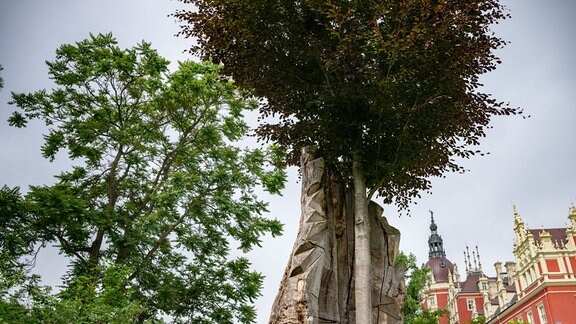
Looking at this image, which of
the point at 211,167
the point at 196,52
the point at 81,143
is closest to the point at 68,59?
the point at 81,143

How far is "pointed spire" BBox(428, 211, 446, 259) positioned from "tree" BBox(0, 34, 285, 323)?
58.8 m

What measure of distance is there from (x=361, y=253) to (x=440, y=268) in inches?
2341

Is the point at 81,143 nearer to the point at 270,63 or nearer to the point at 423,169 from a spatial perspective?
the point at 270,63

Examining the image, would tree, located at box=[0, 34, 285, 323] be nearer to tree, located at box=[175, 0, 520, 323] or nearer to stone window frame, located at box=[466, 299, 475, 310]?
tree, located at box=[175, 0, 520, 323]

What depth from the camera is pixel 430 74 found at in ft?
25.5

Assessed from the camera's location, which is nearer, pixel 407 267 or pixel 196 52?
pixel 196 52

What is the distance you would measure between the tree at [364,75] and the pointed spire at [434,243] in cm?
6241

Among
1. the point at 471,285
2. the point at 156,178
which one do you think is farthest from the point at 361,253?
the point at 471,285

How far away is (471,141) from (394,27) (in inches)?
97.8

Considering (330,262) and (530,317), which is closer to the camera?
(330,262)

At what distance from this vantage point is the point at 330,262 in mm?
7711

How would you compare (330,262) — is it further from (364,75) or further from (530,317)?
(530,317)

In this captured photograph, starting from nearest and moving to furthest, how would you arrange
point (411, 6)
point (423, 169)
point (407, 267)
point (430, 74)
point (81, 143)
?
point (411, 6) < point (430, 74) < point (423, 169) < point (81, 143) < point (407, 267)

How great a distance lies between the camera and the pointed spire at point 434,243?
67.9 m
